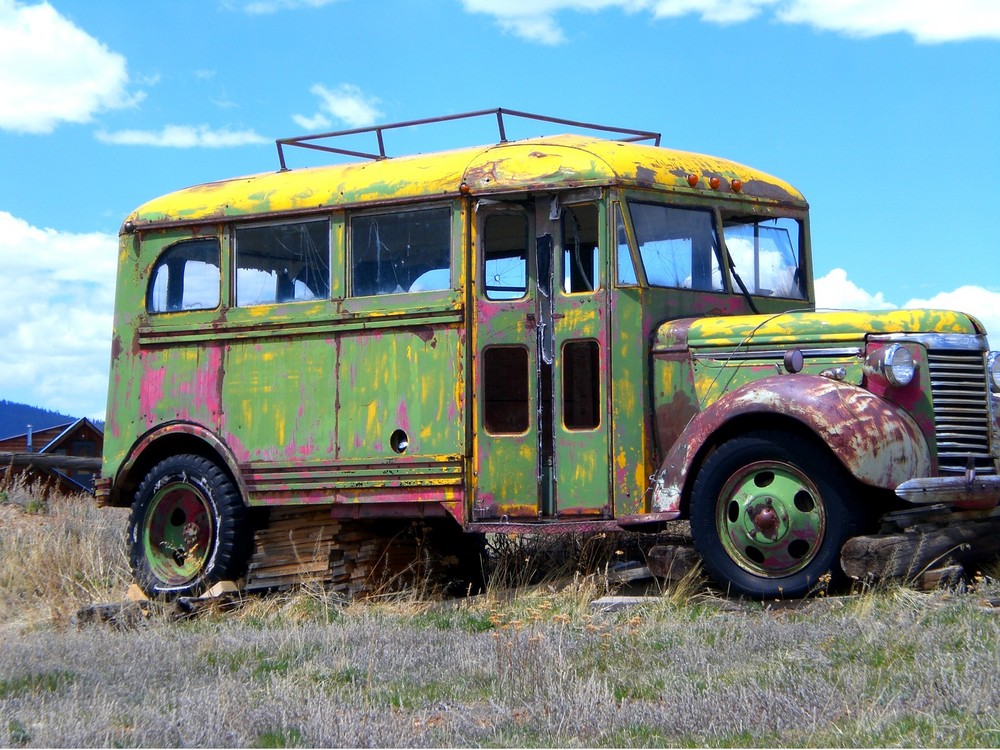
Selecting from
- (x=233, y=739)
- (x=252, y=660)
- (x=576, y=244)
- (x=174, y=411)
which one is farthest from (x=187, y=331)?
(x=233, y=739)

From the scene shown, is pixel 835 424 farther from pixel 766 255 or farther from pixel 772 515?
pixel 766 255

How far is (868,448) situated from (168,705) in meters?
3.88

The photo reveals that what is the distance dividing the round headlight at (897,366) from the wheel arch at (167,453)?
461 cm

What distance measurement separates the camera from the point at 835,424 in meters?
7.34

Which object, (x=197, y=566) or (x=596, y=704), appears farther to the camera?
(x=197, y=566)

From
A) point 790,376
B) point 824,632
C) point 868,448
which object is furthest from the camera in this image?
point 790,376

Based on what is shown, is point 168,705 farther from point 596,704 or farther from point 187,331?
point 187,331

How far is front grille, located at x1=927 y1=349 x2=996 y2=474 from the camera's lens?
304 inches

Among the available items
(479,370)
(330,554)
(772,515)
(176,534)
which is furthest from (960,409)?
(176,534)

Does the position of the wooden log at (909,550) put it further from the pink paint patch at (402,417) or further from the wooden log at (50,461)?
the wooden log at (50,461)

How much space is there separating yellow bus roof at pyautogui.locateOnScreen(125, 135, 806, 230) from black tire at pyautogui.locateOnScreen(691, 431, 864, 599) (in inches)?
78.0

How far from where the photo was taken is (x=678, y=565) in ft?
26.4

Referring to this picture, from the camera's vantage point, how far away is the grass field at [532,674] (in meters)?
5.07

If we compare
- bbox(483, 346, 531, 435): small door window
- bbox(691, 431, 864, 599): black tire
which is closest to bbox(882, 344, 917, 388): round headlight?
bbox(691, 431, 864, 599): black tire
